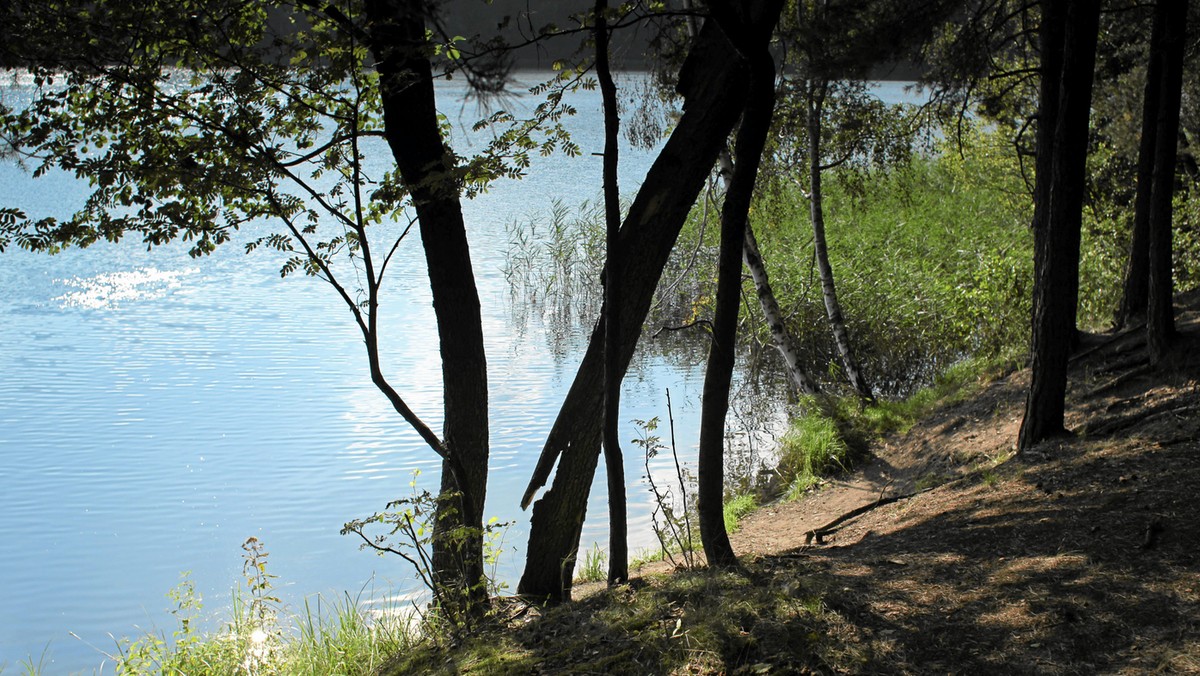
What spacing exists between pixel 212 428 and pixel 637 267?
7616mm

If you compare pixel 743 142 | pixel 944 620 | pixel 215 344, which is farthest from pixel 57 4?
pixel 215 344

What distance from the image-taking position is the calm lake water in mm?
8062

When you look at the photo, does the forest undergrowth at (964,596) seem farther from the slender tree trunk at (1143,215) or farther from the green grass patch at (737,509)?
the slender tree trunk at (1143,215)

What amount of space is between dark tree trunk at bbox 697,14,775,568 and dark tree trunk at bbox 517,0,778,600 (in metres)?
0.70

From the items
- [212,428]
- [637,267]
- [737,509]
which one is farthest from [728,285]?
[212,428]

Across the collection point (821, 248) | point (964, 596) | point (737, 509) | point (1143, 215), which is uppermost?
point (821, 248)

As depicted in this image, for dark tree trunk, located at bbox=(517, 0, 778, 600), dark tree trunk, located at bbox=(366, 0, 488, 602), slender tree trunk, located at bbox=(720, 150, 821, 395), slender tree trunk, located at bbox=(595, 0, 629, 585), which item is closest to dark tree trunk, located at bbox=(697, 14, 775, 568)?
slender tree trunk, located at bbox=(595, 0, 629, 585)

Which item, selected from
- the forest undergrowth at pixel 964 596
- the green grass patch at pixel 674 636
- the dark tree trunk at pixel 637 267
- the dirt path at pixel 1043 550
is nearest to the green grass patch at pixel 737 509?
the dirt path at pixel 1043 550

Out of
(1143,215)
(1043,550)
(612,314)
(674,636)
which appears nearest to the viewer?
(674,636)

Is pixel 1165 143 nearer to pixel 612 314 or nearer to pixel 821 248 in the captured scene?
pixel 821 248

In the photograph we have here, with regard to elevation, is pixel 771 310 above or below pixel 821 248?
below

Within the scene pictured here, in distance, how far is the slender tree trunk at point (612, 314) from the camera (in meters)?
4.68

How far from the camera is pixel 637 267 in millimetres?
5645

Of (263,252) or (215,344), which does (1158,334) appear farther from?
(263,252)
